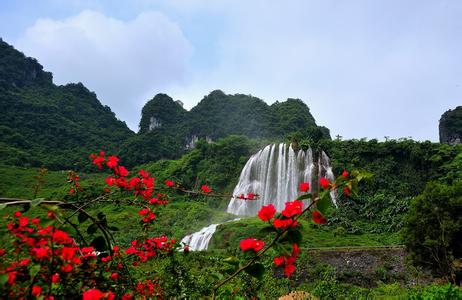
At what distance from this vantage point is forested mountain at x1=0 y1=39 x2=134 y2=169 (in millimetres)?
52156

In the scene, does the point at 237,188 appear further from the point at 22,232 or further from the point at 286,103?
the point at 22,232

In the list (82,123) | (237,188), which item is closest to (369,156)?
(237,188)

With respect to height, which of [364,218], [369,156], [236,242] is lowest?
[236,242]

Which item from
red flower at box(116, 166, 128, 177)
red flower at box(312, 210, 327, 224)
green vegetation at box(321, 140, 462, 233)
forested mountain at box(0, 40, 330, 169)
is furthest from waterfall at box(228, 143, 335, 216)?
red flower at box(312, 210, 327, 224)

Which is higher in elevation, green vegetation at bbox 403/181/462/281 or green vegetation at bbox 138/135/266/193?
green vegetation at bbox 138/135/266/193

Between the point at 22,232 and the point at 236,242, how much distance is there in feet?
68.0

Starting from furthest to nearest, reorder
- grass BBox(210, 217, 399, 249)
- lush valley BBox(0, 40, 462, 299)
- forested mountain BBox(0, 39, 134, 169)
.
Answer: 1. forested mountain BBox(0, 39, 134, 169)
2. grass BBox(210, 217, 399, 249)
3. lush valley BBox(0, 40, 462, 299)

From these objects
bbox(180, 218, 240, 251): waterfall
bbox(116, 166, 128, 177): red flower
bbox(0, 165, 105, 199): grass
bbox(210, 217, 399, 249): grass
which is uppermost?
bbox(116, 166, 128, 177): red flower

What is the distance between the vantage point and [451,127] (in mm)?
41719

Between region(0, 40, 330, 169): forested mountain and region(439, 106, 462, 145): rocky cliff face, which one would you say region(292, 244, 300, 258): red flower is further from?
region(0, 40, 330, 169): forested mountain

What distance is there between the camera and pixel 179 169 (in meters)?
41.9

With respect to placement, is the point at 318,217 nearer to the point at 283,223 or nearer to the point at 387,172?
the point at 283,223

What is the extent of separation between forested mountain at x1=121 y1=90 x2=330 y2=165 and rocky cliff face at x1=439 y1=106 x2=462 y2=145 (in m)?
13.4

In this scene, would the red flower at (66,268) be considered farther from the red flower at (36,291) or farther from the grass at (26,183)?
the grass at (26,183)
